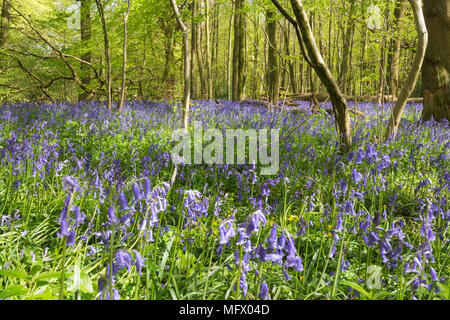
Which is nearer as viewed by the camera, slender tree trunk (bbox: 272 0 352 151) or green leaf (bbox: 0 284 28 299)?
green leaf (bbox: 0 284 28 299)

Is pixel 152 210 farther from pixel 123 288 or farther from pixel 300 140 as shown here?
pixel 300 140

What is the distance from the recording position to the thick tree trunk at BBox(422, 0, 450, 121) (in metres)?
6.11

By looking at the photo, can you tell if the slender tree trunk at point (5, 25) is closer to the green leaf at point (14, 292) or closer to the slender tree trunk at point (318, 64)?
the slender tree trunk at point (318, 64)

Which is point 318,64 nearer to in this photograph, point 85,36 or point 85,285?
point 85,285

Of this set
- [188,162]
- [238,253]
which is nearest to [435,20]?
[188,162]

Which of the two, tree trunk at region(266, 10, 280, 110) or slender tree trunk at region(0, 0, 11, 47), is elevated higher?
slender tree trunk at region(0, 0, 11, 47)

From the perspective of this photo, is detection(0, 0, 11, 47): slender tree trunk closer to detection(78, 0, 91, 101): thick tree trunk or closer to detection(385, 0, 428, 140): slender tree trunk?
detection(78, 0, 91, 101): thick tree trunk

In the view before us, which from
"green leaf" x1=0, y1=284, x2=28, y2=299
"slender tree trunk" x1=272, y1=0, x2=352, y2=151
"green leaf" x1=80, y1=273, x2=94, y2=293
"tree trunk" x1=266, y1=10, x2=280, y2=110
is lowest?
"green leaf" x1=80, y1=273, x2=94, y2=293

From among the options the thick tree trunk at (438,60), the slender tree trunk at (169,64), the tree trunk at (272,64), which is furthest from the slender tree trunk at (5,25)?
the thick tree trunk at (438,60)

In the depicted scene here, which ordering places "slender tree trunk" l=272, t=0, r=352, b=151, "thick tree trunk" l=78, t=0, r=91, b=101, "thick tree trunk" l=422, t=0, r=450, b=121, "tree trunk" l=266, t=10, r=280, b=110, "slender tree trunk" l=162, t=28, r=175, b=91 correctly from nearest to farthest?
"slender tree trunk" l=272, t=0, r=352, b=151 < "thick tree trunk" l=422, t=0, r=450, b=121 < "tree trunk" l=266, t=10, r=280, b=110 < "thick tree trunk" l=78, t=0, r=91, b=101 < "slender tree trunk" l=162, t=28, r=175, b=91

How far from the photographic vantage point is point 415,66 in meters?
4.36

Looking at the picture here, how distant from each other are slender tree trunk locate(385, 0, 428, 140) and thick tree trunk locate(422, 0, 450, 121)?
6.52 feet

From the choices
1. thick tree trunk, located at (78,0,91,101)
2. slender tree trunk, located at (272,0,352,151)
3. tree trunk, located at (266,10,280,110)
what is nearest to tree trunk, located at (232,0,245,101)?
tree trunk, located at (266,10,280,110)

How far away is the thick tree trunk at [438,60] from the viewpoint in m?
6.11
